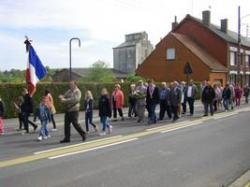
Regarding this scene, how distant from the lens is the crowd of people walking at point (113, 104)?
571 inches

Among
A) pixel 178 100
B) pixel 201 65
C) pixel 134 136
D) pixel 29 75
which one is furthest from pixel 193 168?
pixel 201 65

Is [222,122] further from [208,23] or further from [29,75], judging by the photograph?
[208,23]

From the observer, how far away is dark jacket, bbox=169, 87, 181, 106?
21.9 metres

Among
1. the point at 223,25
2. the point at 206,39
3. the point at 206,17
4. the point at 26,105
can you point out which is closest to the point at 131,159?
the point at 26,105

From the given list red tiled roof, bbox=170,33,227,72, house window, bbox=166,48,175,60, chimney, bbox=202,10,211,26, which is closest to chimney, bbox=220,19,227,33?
chimney, bbox=202,10,211,26

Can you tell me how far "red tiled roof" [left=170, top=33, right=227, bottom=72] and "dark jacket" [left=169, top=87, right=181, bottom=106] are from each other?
112 feet

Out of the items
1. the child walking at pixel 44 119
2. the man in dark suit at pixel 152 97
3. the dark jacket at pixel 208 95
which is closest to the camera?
the child walking at pixel 44 119

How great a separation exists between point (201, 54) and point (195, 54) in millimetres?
2449

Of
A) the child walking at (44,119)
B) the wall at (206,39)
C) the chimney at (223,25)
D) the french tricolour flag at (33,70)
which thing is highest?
the chimney at (223,25)

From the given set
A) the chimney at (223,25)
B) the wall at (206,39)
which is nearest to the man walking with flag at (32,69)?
the wall at (206,39)

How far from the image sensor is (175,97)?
71.9ft

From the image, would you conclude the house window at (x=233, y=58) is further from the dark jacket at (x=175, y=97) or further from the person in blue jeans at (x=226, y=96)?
the dark jacket at (x=175, y=97)

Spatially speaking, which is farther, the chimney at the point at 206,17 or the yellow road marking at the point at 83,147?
the chimney at the point at 206,17

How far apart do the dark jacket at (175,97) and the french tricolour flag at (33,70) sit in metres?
6.05
